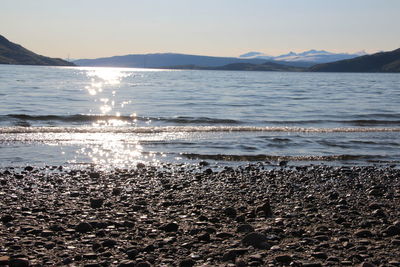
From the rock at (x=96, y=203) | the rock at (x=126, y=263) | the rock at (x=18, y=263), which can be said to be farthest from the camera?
the rock at (x=96, y=203)

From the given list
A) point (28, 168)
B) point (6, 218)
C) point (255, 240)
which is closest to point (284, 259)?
point (255, 240)

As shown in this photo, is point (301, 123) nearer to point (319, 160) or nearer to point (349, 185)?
point (319, 160)

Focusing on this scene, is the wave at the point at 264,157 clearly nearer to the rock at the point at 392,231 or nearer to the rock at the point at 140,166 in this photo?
the rock at the point at 140,166

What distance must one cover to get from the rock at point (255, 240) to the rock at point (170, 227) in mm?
1183

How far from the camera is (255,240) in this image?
6.60 metres

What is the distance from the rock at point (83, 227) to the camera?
23.3ft

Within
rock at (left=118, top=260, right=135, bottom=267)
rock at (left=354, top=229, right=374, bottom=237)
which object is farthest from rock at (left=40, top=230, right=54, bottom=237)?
rock at (left=354, top=229, right=374, bottom=237)

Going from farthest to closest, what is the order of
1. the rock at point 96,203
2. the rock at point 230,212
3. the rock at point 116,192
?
the rock at point 116,192, the rock at point 96,203, the rock at point 230,212

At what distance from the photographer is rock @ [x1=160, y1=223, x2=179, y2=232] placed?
7273mm

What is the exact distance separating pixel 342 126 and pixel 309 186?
1608 centimetres

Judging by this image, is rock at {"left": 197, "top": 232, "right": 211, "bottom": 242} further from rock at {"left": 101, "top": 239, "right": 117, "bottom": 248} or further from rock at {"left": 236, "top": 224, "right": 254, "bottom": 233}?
rock at {"left": 101, "top": 239, "right": 117, "bottom": 248}

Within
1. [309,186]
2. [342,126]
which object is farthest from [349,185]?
[342,126]

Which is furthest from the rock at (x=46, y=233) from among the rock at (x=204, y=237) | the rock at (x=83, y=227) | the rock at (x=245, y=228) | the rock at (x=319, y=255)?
the rock at (x=319, y=255)

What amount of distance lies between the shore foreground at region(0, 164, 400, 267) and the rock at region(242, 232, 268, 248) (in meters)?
0.01
